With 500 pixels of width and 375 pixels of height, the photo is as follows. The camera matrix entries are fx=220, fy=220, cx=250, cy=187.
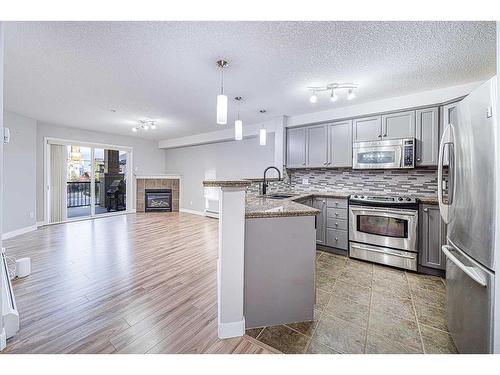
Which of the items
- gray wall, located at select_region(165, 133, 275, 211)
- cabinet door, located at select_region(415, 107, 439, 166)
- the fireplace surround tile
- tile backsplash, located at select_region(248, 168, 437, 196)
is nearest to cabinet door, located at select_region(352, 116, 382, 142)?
cabinet door, located at select_region(415, 107, 439, 166)

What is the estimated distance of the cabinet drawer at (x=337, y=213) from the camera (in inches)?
134

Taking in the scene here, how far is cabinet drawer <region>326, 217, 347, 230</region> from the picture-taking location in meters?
3.40

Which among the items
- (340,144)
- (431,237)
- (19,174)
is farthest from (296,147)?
(19,174)

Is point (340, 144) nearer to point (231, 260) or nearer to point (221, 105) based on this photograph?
point (221, 105)

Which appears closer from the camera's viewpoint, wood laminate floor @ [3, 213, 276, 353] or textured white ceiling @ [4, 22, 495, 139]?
wood laminate floor @ [3, 213, 276, 353]

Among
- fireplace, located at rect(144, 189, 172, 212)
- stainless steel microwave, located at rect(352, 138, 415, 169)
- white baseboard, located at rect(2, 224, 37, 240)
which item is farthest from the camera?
fireplace, located at rect(144, 189, 172, 212)

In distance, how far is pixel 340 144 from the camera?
3777 mm

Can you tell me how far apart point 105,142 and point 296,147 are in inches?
216

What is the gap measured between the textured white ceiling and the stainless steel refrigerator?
0.93m

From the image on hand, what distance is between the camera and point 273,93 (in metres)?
3.20

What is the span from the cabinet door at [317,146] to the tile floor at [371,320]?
6.56 ft

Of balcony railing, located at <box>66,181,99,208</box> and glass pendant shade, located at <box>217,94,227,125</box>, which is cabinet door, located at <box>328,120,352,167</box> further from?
balcony railing, located at <box>66,181,99,208</box>
